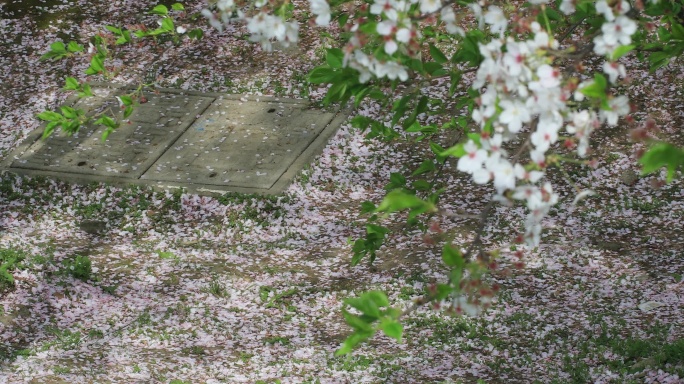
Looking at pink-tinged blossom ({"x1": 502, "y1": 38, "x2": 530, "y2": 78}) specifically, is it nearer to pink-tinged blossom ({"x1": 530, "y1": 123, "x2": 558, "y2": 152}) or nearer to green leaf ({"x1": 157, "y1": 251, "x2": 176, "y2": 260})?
pink-tinged blossom ({"x1": 530, "y1": 123, "x2": 558, "y2": 152})

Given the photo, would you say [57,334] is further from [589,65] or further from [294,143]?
[589,65]

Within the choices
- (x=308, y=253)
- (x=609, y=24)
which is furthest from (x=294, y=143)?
(x=609, y=24)

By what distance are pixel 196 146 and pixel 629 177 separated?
3574 millimetres

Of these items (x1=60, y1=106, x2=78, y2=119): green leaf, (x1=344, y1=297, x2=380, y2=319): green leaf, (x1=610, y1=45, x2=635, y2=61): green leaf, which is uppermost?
(x1=610, y1=45, x2=635, y2=61): green leaf

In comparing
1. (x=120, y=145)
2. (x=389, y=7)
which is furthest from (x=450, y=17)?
(x=120, y=145)

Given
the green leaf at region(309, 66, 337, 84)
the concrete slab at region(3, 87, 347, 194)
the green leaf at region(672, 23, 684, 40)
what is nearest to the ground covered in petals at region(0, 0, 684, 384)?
the concrete slab at region(3, 87, 347, 194)

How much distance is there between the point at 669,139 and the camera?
7793mm

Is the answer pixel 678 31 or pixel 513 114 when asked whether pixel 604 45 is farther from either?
pixel 678 31

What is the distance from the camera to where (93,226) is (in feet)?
23.6

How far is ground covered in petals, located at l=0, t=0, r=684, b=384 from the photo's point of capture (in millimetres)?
5348

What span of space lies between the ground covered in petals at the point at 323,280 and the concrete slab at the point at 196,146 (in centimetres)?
16

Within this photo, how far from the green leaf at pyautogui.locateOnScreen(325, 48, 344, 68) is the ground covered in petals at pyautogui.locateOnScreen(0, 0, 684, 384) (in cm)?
177

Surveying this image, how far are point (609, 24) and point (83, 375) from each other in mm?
3945

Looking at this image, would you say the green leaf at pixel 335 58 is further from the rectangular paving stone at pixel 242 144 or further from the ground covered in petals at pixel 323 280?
the rectangular paving stone at pixel 242 144
